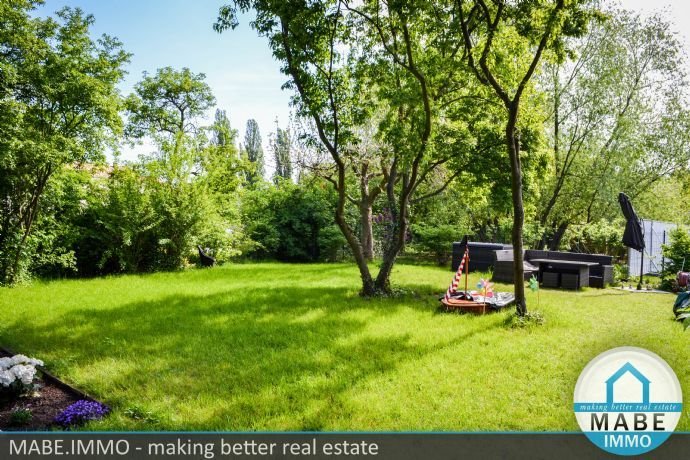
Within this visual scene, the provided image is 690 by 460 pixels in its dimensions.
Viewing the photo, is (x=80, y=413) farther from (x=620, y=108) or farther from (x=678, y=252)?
(x=620, y=108)

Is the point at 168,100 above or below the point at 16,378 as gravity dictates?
above

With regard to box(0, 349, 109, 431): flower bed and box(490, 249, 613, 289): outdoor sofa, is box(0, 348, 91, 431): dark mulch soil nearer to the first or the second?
box(0, 349, 109, 431): flower bed

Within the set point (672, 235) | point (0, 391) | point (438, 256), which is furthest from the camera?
point (438, 256)

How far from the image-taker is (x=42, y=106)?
1034cm

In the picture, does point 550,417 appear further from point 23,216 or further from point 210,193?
point 210,193

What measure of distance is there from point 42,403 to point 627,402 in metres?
5.53

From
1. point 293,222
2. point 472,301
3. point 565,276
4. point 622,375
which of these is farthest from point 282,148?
point 622,375

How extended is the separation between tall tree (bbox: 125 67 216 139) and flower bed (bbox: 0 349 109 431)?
24.5 metres

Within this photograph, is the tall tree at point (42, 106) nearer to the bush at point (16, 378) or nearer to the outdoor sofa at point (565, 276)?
the bush at point (16, 378)

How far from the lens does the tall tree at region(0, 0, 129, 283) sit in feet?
31.0

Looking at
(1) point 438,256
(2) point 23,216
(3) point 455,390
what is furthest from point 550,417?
(1) point 438,256

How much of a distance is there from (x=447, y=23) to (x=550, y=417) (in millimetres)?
7261

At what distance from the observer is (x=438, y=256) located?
21.7 m

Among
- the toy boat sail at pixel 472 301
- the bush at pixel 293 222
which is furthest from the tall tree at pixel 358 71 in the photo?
the bush at pixel 293 222
